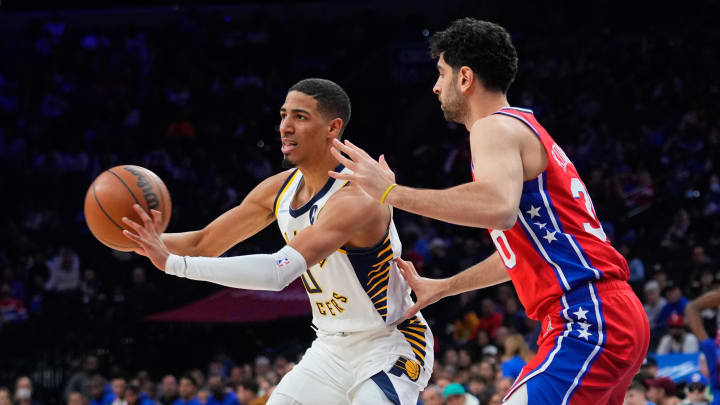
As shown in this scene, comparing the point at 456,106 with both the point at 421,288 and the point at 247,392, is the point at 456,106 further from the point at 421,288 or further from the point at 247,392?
the point at 247,392

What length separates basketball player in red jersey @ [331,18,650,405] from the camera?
361cm

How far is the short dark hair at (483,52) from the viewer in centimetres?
407

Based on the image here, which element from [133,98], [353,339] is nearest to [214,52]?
[133,98]

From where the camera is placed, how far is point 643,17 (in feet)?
64.8

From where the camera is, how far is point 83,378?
41.7 feet

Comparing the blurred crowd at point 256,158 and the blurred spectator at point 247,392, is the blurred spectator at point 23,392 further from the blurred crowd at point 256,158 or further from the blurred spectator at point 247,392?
the blurred spectator at point 247,392

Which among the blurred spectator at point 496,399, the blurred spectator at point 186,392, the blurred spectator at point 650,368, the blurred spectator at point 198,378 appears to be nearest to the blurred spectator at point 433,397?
the blurred spectator at point 496,399

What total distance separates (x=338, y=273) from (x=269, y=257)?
555 millimetres

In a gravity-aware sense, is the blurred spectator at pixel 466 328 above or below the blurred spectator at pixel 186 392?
above

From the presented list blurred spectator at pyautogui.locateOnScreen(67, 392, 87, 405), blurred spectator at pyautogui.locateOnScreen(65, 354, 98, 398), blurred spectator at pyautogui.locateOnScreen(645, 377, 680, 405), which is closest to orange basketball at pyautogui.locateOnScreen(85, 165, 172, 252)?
blurred spectator at pyautogui.locateOnScreen(645, 377, 680, 405)

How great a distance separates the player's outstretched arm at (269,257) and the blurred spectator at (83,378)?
349 inches

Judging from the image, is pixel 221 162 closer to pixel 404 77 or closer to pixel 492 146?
pixel 404 77

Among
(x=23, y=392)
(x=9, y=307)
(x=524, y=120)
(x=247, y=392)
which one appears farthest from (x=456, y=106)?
(x=9, y=307)

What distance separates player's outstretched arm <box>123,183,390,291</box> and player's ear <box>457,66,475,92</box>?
2.86ft
